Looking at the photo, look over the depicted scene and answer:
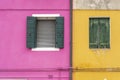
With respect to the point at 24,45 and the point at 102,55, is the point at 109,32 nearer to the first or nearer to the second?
the point at 102,55

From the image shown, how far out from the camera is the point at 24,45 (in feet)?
72.6

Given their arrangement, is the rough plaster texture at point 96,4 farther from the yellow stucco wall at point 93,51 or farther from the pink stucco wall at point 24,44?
the pink stucco wall at point 24,44

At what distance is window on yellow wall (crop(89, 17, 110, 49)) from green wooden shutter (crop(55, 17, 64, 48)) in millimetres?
1066

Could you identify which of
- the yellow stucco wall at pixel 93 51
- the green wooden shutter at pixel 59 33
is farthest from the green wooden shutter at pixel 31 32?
the yellow stucco wall at pixel 93 51

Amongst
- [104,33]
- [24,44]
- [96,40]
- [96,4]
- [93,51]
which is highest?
[96,4]

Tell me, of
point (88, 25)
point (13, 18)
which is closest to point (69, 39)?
point (88, 25)

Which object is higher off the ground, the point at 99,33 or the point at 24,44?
the point at 99,33

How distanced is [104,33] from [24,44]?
3053mm

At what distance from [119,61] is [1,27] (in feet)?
15.2

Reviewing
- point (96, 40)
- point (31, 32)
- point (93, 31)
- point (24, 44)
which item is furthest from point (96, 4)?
point (24, 44)

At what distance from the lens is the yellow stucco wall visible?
2194cm

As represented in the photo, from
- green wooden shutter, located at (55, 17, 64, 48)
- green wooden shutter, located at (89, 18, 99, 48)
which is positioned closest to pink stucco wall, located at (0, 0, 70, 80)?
green wooden shutter, located at (55, 17, 64, 48)

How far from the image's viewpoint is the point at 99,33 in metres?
22.2

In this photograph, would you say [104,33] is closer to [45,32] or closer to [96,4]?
[96,4]
